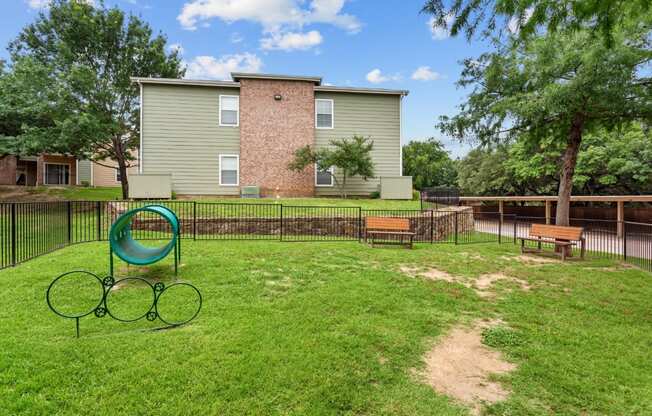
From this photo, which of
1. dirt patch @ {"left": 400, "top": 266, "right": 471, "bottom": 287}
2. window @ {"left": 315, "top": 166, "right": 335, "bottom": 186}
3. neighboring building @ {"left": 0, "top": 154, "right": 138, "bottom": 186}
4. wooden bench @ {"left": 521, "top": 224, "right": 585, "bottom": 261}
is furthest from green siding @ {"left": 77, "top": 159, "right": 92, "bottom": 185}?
wooden bench @ {"left": 521, "top": 224, "right": 585, "bottom": 261}

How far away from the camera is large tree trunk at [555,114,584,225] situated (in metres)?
11.0

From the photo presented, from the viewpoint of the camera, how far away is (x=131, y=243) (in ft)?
23.0

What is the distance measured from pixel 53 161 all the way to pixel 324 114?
25249mm

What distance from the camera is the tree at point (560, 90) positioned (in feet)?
29.6

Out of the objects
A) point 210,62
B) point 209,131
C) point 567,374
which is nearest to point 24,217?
point 567,374

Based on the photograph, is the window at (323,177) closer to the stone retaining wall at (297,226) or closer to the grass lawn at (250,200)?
the grass lawn at (250,200)

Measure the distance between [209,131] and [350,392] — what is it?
57.9ft

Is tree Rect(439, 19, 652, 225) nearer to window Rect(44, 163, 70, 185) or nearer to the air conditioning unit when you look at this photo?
the air conditioning unit

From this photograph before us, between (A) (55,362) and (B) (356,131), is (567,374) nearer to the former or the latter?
(A) (55,362)

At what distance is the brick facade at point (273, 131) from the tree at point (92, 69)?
23.3ft

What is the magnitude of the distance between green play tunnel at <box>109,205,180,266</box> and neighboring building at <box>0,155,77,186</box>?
1111 inches

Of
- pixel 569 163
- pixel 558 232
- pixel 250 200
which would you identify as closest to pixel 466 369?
pixel 558 232

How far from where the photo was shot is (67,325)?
4.06m

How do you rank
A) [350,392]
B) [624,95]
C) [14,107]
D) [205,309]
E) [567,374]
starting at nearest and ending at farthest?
[350,392] < [567,374] < [205,309] < [624,95] < [14,107]
